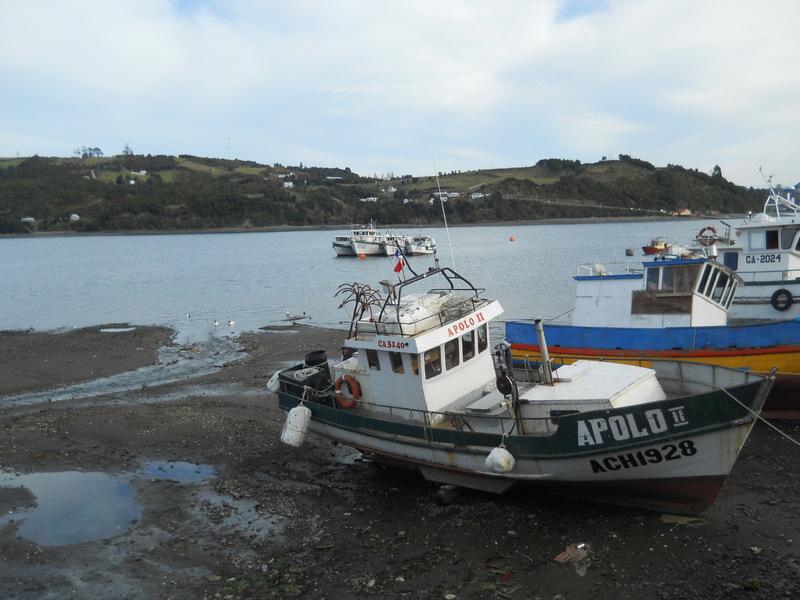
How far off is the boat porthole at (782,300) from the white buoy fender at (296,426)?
13.5m

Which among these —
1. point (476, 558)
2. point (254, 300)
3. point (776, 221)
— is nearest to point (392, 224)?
point (254, 300)

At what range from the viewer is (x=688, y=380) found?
12047 millimetres

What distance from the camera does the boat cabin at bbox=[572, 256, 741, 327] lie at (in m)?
Result: 15.9

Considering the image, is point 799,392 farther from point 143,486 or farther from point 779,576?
point 143,486

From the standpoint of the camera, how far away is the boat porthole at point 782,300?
57.0 ft

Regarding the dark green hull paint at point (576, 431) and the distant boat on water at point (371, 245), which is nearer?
the dark green hull paint at point (576, 431)

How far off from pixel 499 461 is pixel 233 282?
50.1 metres

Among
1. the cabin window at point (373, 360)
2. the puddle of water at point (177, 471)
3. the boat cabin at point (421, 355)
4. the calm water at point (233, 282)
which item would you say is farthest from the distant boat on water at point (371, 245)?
the cabin window at point (373, 360)

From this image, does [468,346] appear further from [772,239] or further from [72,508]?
[772,239]

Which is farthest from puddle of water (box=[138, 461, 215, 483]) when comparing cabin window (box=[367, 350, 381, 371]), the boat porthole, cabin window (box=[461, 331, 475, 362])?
the boat porthole

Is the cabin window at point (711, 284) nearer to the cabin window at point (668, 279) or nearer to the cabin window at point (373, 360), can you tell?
the cabin window at point (668, 279)

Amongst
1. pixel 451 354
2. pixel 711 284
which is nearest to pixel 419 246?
pixel 711 284

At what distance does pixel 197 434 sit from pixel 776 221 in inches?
661

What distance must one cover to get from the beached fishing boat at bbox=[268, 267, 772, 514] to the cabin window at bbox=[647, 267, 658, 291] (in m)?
4.71
